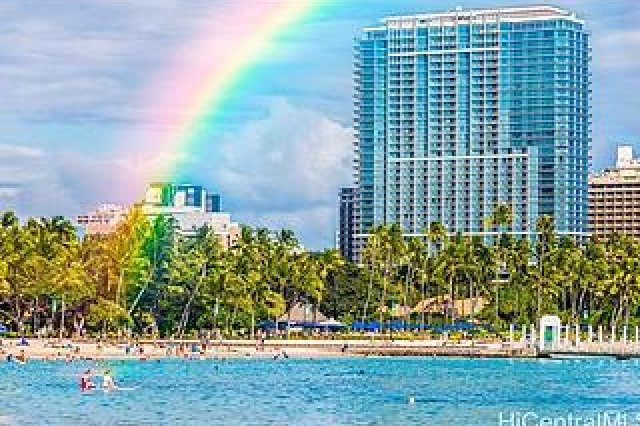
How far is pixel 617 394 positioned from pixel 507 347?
6785cm

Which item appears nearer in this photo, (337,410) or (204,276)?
(337,410)

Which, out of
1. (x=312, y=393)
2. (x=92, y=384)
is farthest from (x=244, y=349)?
(x=92, y=384)

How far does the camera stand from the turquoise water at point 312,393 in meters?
91.4

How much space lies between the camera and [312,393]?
114 metres

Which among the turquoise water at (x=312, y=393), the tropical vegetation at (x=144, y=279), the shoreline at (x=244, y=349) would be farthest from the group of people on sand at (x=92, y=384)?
the tropical vegetation at (x=144, y=279)


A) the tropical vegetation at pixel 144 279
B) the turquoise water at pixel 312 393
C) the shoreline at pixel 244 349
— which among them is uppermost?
the tropical vegetation at pixel 144 279

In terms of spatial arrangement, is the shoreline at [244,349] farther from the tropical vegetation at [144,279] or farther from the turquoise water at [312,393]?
the tropical vegetation at [144,279]

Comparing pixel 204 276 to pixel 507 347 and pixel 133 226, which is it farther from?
pixel 507 347

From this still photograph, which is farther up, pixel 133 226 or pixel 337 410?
pixel 133 226

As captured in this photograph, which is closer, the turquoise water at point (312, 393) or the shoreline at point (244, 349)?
the turquoise water at point (312, 393)

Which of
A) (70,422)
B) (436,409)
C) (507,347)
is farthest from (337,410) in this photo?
(507,347)

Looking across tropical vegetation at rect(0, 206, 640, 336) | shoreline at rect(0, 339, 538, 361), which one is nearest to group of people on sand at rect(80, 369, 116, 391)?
shoreline at rect(0, 339, 538, 361)

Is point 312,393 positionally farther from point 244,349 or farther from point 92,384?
point 244,349

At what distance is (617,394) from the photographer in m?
118
